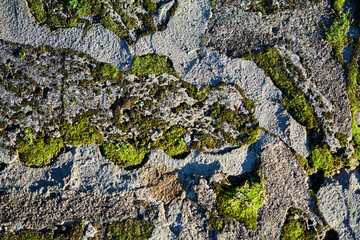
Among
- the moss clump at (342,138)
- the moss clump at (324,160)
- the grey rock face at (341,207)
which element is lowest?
the grey rock face at (341,207)

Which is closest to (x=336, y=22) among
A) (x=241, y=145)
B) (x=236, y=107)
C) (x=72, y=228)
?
(x=236, y=107)

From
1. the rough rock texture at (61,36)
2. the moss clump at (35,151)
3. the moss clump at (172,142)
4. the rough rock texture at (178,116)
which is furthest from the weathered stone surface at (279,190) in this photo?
the moss clump at (35,151)

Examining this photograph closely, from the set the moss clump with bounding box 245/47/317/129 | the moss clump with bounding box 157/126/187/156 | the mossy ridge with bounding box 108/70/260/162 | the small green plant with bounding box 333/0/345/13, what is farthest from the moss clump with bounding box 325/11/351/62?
the moss clump with bounding box 157/126/187/156

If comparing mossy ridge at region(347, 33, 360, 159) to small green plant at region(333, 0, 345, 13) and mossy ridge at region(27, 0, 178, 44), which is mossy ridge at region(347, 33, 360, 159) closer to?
small green plant at region(333, 0, 345, 13)

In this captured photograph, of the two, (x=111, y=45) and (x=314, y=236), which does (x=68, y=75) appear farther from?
(x=314, y=236)

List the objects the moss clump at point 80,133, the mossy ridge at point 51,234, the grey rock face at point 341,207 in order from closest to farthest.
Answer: the mossy ridge at point 51,234, the moss clump at point 80,133, the grey rock face at point 341,207

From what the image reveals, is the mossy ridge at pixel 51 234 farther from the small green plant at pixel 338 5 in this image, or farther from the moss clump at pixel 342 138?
the small green plant at pixel 338 5
